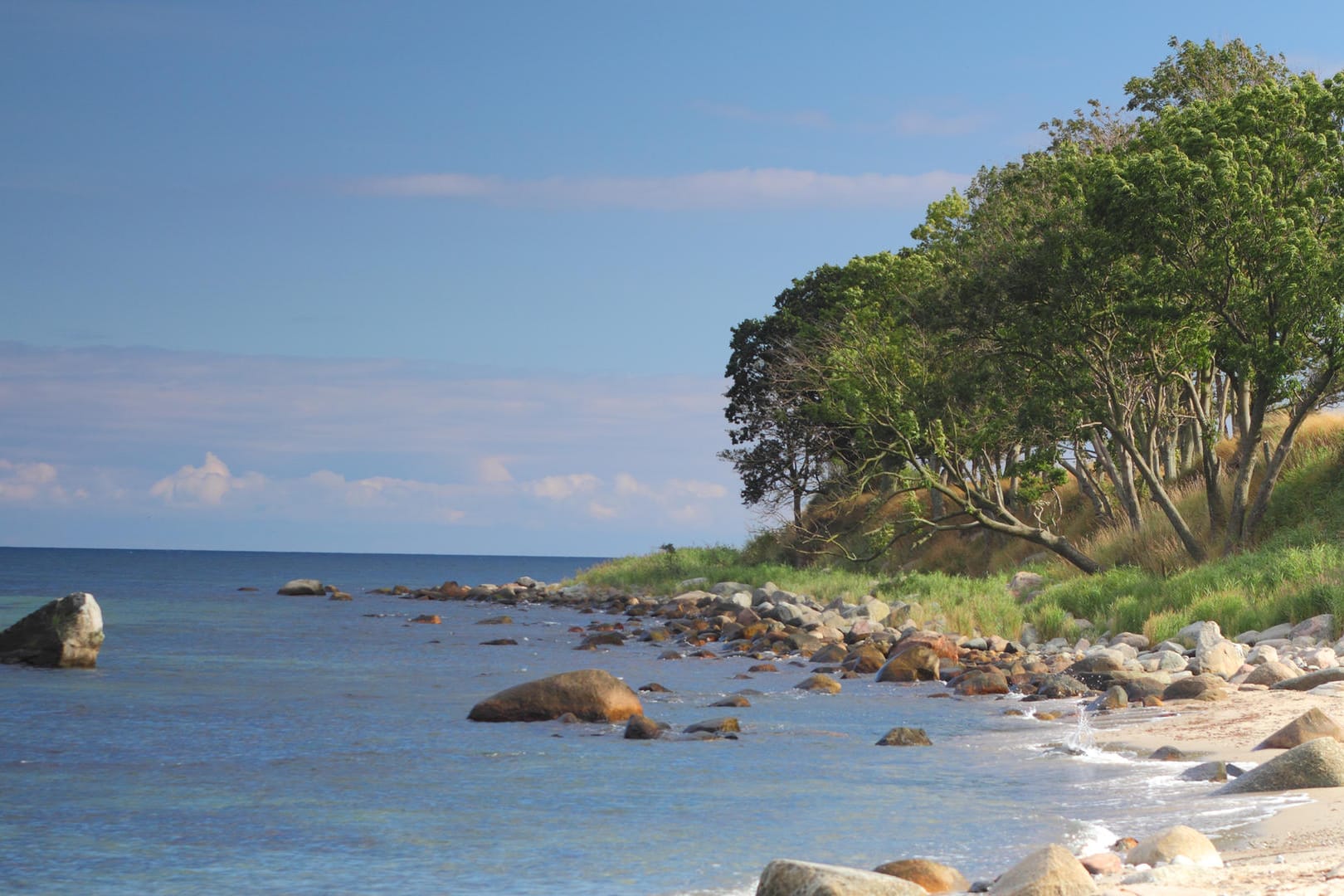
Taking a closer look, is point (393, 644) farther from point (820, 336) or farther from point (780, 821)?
point (780, 821)

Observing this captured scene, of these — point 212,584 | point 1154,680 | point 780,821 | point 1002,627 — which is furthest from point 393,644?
point 212,584

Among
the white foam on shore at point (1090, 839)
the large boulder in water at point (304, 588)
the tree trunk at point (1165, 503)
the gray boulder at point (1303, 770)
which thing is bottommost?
the large boulder in water at point (304, 588)

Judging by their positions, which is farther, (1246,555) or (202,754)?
(1246,555)

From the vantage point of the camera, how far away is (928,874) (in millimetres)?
Result: 8688

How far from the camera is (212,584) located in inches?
3285

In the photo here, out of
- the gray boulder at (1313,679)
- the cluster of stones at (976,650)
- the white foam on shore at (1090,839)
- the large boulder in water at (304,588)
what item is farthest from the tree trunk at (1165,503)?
the large boulder in water at (304,588)

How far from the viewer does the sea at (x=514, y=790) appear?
32.8 ft

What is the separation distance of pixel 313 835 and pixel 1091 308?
2254cm

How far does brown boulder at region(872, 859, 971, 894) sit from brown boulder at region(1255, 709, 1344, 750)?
4.59 m

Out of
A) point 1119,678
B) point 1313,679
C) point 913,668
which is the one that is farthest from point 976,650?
point 1313,679

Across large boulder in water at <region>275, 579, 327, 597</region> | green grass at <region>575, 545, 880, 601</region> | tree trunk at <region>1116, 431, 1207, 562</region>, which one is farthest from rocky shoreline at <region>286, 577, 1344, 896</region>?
large boulder in water at <region>275, 579, 327, 597</region>

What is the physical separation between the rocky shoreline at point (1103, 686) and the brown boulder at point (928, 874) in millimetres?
11

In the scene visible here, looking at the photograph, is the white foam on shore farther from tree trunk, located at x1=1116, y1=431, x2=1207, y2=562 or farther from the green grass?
the green grass

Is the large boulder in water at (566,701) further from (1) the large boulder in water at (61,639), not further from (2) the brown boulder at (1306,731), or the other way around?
(1) the large boulder in water at (61,639)
